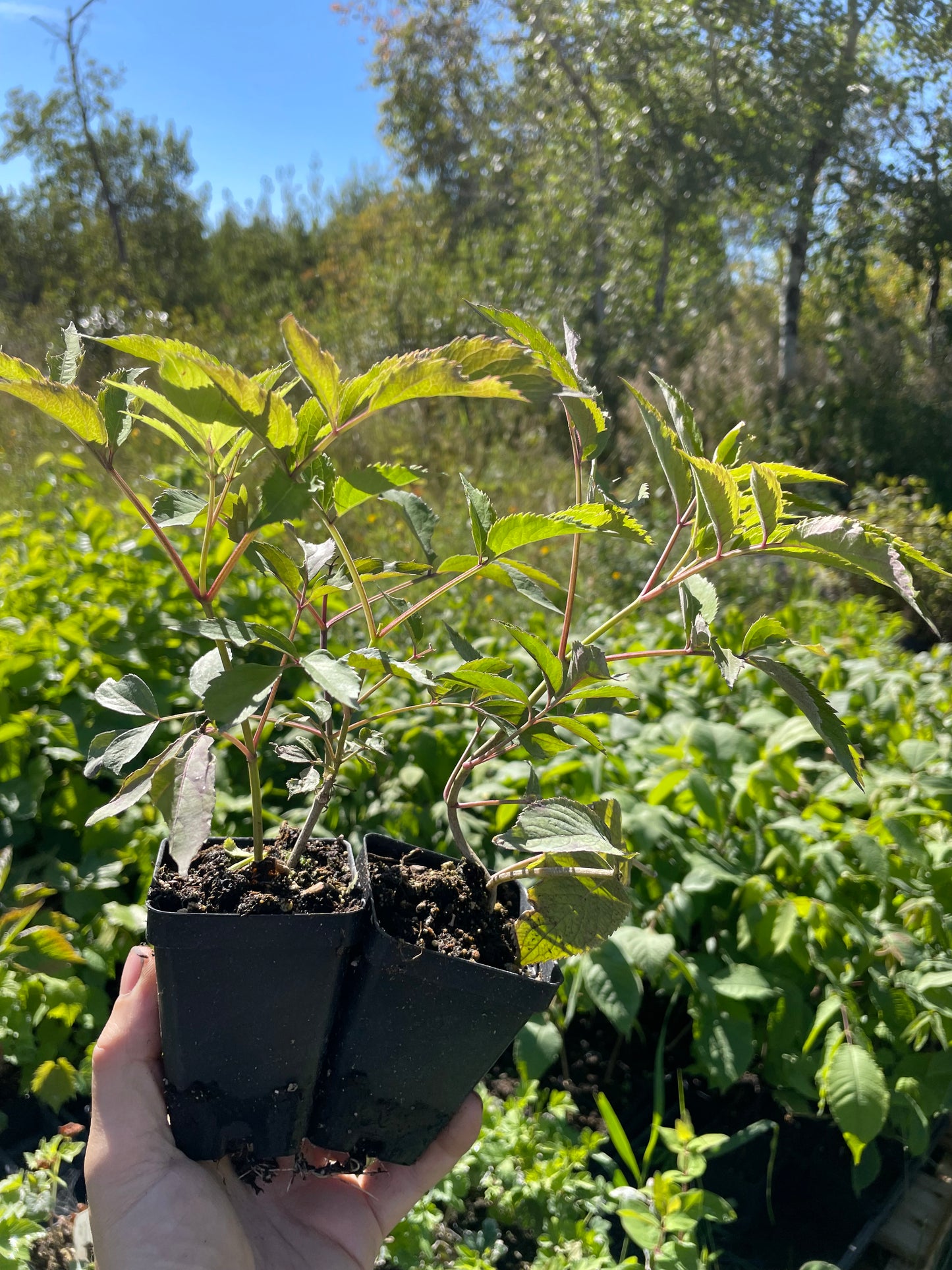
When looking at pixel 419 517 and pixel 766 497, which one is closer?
pixel 766 497

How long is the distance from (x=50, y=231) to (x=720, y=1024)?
54.8 feet

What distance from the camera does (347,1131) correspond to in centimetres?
84

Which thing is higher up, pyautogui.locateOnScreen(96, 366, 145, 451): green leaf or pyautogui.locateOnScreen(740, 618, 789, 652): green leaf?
pyautogui.locateOnScreen(96, 366, 145, 451): green leaf

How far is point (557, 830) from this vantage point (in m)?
0.66

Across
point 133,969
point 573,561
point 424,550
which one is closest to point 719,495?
point 573,561

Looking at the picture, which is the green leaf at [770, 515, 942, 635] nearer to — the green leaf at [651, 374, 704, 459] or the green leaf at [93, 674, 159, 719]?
the green leaf at [651, 374, 704, 459]

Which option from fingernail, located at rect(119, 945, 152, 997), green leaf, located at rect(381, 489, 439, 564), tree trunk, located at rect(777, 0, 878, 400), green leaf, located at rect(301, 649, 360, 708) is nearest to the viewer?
green leaf, located at rect(301, 649, 360, 708)

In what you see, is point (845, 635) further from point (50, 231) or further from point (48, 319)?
point (50, 231)

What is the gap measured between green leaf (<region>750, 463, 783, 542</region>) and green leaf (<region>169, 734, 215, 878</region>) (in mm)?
437

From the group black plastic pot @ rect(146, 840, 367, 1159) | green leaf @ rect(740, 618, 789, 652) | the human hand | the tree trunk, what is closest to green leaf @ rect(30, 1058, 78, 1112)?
the human hand

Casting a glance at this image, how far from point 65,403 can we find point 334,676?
0.88ft

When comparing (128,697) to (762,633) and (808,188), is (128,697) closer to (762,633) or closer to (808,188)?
(762,633)

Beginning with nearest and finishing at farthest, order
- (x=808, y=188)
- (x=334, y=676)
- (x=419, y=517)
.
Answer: (x=334, y=676) → (x=419, y=517) → (x=808, y=188)

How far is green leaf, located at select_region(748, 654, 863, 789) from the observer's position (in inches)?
24.0
